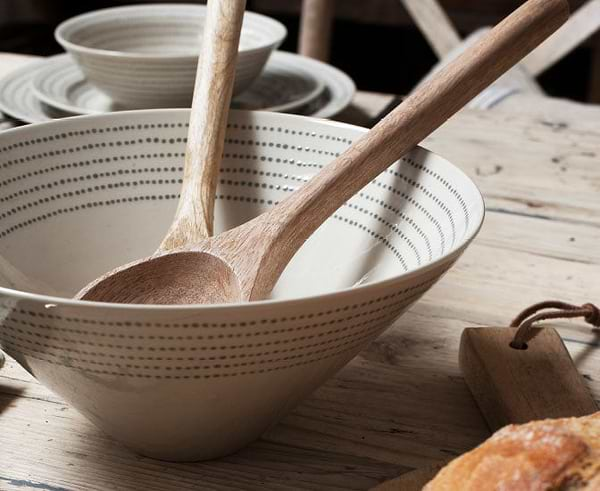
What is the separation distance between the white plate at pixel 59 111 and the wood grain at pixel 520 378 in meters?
0.41

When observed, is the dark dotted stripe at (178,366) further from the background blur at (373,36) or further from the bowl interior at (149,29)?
the background blur at (373,36)

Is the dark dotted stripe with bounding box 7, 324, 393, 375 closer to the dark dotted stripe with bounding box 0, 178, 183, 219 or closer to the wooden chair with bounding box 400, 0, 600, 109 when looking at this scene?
the dark dotted stripe with bounding box 0, 178, 183, 219

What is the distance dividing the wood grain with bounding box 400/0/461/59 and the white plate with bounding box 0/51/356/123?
23.5 inches

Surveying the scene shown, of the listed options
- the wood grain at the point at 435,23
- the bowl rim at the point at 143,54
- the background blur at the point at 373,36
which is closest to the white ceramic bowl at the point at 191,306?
the bowl rim at the point at 143,54

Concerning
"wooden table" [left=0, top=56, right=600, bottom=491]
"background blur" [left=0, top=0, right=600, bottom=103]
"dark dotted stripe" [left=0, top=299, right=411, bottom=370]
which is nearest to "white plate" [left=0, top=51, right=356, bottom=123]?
"wooden table" [left=0, top=56, right=600, bottom=491]

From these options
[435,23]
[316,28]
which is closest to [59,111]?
[316,28]

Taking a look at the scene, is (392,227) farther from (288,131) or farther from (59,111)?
(59,111)

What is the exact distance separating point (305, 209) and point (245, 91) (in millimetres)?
498

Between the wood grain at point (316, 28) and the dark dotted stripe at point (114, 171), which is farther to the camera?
the wood grain at point (316, 28)

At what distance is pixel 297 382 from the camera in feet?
1.61

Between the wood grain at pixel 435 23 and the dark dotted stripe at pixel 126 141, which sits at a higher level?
the dark dotted stripe at pixel 126 141

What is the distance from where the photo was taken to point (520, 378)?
589mm

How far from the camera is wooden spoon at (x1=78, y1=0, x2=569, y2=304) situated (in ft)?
1.90

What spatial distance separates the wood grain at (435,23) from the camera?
5.52 ft
